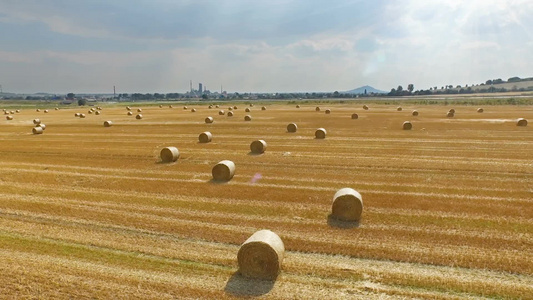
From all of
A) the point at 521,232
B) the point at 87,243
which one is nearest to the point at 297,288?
the point at 87,243

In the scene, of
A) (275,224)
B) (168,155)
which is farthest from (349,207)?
(168,155)

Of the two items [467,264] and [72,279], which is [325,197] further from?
[72,279]

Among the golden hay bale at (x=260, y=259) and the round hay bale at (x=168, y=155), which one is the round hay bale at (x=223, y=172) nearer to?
the round hay bale at (x=168, y=155)

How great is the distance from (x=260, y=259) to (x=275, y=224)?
3730 millimetres

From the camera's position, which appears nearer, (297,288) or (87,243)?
(297,288)

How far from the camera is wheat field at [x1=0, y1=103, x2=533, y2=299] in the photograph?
396 inches

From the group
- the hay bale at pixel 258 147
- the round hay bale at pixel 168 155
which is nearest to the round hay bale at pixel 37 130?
the round hay bale at pixel 168 155

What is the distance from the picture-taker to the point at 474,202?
16.2 m

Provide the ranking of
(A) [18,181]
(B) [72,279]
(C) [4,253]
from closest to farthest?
(B) [72,279], (C) [4,253], (A) [18,181]

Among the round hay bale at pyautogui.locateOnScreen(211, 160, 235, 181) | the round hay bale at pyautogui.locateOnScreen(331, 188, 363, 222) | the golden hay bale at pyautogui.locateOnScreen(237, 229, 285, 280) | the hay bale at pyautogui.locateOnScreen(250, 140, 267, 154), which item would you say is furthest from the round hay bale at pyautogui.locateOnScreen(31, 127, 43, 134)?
the golden hay bale at pyautogui.locateOnScreen(237, 229, 285, 280)

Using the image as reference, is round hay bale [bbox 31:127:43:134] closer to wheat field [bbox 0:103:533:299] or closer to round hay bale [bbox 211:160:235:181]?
wheat field [bbox 0:103:533:299]

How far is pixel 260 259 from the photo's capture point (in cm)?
1051

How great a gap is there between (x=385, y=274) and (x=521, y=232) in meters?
6.01

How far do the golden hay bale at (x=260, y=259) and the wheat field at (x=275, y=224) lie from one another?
296mm
